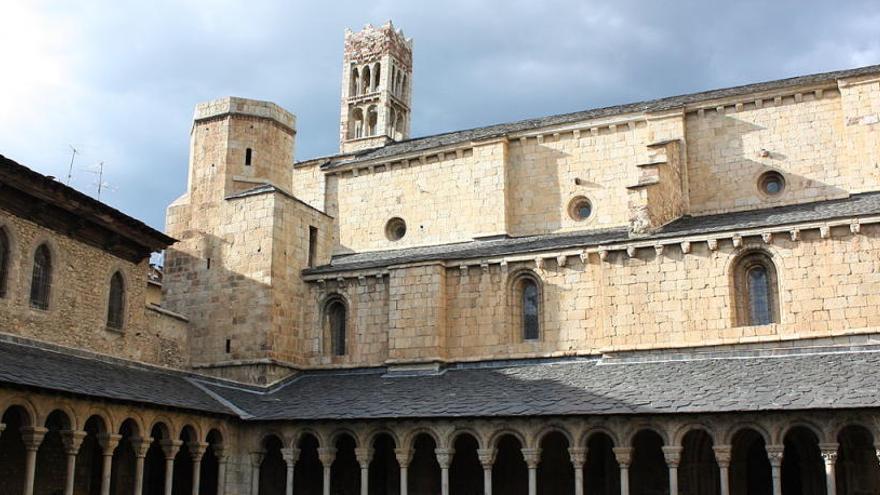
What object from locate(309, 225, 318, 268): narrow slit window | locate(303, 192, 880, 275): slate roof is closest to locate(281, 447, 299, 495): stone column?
locate(303, 192, 880, 275): slate roof

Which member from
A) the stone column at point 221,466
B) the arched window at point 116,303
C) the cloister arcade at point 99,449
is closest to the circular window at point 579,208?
the cloister arcade at point 99,449

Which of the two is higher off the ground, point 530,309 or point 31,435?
point 530,309

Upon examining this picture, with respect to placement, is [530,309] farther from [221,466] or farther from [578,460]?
[221,466]

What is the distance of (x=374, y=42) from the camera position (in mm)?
49000

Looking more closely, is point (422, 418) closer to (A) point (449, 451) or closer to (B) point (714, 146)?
(A) point (449, 451)

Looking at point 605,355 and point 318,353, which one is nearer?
point 605,355

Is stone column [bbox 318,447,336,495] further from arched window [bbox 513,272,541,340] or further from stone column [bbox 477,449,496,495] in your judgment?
arched window [bbox 513,272,541,340]

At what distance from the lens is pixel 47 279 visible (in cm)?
2488

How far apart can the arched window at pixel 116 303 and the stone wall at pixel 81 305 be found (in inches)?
4.9

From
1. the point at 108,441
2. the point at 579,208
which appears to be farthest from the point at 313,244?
the point at 108,441

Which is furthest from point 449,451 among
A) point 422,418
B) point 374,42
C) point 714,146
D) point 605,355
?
point 374,42

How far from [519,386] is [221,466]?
8.41 metres

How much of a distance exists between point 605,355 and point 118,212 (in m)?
13.9

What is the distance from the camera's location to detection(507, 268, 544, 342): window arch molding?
28.9 meters
